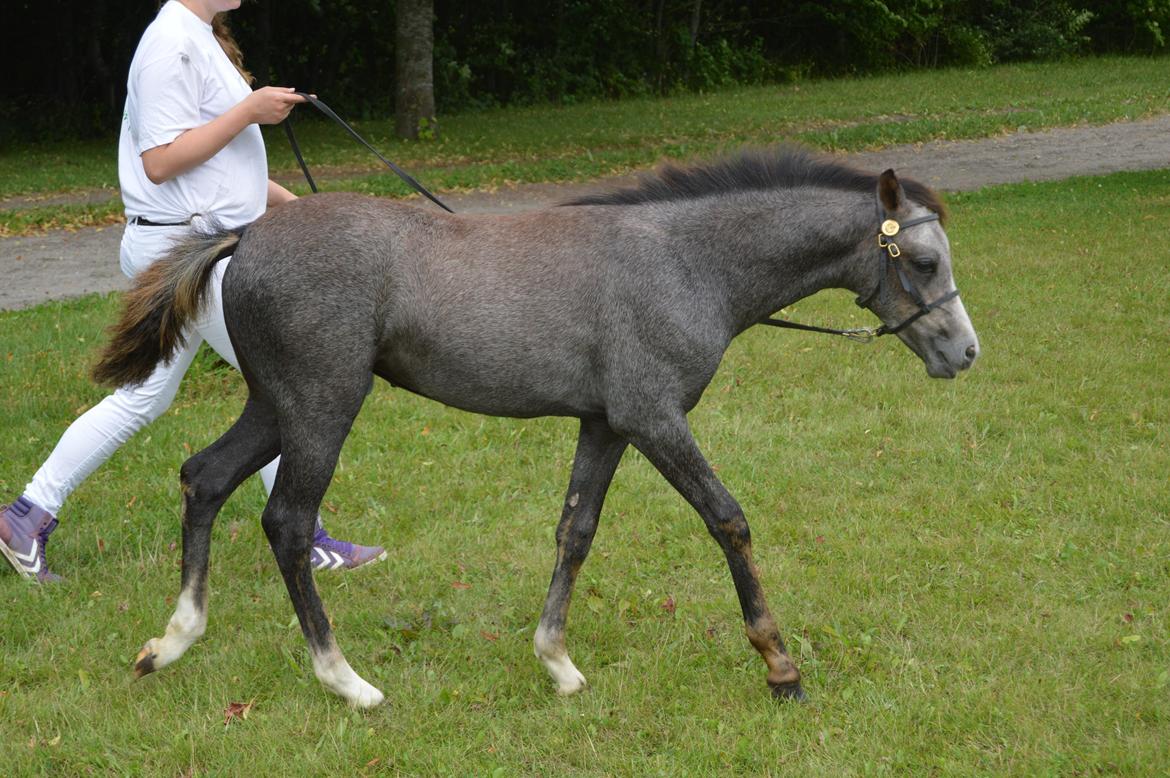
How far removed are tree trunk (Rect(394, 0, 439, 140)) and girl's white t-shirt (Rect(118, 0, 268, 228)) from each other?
1503cm

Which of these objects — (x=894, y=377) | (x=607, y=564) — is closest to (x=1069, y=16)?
(x=894, y=377)

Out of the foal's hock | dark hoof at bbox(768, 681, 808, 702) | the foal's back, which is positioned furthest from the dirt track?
dark hoof at bbox(768, 681, 808, 702)

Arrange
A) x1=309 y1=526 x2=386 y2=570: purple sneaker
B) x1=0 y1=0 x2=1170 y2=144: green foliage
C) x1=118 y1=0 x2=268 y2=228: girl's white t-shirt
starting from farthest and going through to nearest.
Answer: x1=0 y1=0 x2=1170 y2=144: green foliage, x1=309 y1=526 x2=386 y2=570: purple sneaker, x1=118 y1=0 x2=268 y2=228: girl's white t-shirt

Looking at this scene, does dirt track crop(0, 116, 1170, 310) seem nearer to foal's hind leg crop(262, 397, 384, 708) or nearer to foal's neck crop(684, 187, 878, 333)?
foal's neck crop(684, 187, 878, 333)

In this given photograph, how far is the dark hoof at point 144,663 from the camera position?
13.8 ft

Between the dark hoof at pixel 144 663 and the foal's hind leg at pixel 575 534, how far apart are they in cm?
141

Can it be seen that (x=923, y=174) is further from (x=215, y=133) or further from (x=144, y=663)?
(x=144, y=663)

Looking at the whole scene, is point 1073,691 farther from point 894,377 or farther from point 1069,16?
point 1069,16

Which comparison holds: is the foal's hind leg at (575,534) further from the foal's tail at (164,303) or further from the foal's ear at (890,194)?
the foal's tail at (164,303)

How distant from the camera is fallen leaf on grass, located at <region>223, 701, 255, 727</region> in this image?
400 cm

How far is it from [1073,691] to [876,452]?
2.52 meters

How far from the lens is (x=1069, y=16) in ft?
110

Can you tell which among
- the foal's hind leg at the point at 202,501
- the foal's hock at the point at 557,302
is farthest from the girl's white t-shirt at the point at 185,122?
the foal's hind leg at the point at 202,501

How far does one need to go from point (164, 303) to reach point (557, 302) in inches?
53.0
